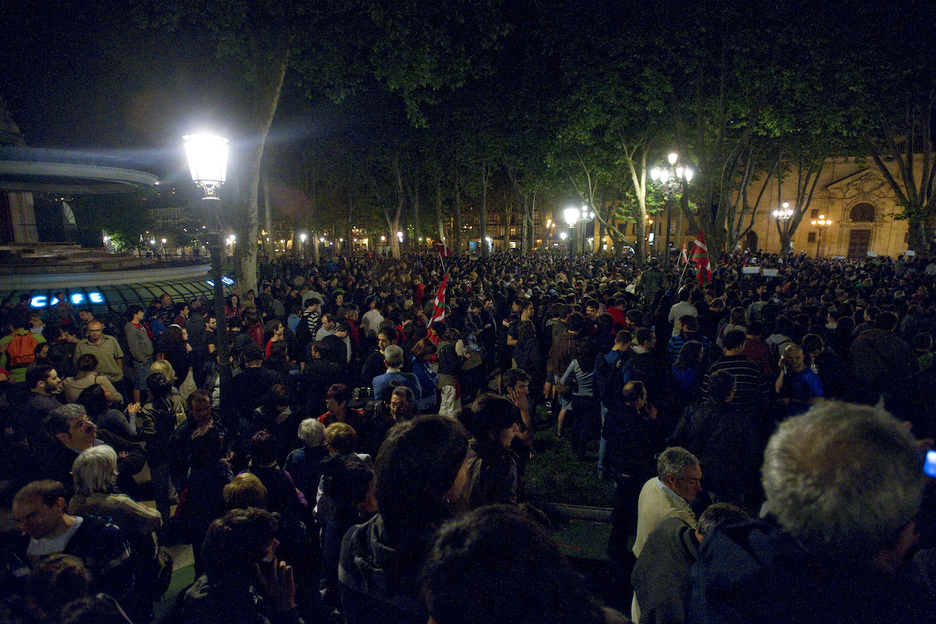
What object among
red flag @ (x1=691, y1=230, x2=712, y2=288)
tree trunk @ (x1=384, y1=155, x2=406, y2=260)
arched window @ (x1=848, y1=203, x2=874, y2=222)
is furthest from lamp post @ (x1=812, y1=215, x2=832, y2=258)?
red flag @ (x1=691, y1=230, x2=712, y2=288)

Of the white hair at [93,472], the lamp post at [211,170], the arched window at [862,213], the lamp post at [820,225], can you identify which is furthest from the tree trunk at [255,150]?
the arched window at [862,213]

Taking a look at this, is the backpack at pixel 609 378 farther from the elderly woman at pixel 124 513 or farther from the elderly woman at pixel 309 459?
the elderly woman at pixel 124 513

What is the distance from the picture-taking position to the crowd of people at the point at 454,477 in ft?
4.45

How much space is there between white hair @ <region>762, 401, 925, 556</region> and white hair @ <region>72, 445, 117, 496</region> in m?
3.63

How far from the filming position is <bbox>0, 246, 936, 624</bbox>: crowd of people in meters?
1.36

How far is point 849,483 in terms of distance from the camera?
1.35 m

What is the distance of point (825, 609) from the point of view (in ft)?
4.46

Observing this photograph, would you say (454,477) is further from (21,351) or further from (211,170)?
(21,351)

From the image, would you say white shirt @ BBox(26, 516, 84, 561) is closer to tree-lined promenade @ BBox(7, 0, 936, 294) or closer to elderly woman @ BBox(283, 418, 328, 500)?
elderly woman @ BBox(283, 418, 328, 500)

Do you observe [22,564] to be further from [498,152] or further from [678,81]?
[498,152]

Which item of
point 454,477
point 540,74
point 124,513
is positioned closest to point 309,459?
point 124,513

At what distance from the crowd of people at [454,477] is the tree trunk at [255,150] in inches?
228

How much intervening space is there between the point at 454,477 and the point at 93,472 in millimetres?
2562

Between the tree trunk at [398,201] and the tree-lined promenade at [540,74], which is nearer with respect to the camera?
the tree-lined promenade at [540,74]
